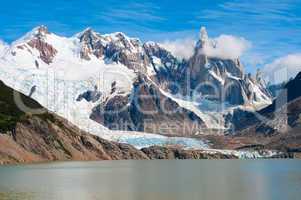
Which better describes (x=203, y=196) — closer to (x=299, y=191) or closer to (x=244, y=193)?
(x=244, y=193)

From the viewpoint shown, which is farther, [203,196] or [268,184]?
[268,184]

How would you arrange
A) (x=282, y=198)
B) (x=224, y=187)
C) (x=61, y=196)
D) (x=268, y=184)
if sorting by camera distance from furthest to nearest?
1. (x=268, y=184)
2. (x=224, y=187)
3. (x=61, y=196)
4. (x=282, y=198)

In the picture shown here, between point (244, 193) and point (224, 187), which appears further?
point (224, 187)

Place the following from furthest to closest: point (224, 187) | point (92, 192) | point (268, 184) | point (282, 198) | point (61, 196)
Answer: point (268, 184) < point (224, 187) < point (92, 192) < point (61, 196) < point (282, 198)

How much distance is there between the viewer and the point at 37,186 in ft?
445

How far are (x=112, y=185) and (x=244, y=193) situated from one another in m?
36.9

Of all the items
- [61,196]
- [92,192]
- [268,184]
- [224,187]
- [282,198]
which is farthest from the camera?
[268,184]

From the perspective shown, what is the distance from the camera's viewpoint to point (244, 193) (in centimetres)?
11494

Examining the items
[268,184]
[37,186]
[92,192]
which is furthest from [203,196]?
[37,186]

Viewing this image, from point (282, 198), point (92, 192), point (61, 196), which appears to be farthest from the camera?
point (92, 192)

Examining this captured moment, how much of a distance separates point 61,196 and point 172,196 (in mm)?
21018

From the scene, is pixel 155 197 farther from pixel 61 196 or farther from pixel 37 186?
pixel 37 186

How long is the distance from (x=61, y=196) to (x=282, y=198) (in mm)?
40768

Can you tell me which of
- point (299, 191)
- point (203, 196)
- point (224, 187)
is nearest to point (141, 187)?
point (224, 187)
